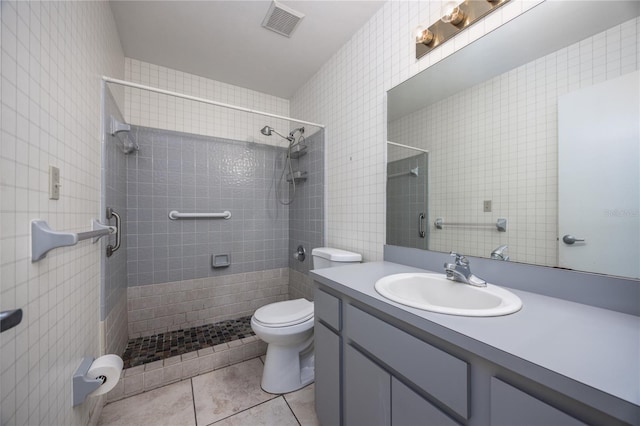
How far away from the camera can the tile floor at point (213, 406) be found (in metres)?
1.31

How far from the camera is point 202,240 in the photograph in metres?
2.31

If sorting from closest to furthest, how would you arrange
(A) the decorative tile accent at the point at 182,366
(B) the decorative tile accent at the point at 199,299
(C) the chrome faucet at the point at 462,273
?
(C) the chrome faucet at the point at 462,273
(A) the decorative tile accent at the point at 182,366
(B) the decorative tile accent at the point at 199,299

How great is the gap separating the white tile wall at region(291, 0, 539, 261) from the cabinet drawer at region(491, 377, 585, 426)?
3.46 feet

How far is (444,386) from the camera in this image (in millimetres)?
642

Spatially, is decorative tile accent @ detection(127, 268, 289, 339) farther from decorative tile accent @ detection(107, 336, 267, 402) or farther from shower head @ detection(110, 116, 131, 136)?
shower head @ detection(110, 116, 131, 136)

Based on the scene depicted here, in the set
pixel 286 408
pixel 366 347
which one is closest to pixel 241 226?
pixel 286 408

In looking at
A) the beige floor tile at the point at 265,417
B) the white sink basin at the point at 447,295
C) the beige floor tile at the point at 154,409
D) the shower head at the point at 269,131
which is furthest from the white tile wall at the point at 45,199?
the shower head at the point at 269,131

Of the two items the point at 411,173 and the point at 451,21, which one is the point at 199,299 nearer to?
the point at 411,173

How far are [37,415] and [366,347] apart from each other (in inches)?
39.8

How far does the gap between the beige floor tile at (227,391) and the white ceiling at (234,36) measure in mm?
2428

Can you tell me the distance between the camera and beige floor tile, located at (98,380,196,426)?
1.30m

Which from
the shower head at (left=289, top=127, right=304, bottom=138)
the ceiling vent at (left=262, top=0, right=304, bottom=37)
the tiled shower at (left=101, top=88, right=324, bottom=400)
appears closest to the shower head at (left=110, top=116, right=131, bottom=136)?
the tiled shower at (left=101, top=88, right=324, bottom=400)

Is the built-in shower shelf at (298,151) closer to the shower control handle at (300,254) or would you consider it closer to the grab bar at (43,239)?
the shower control handle at (300,254)

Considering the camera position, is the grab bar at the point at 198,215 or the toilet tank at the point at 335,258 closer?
the toilet tank at the point at 335,258
